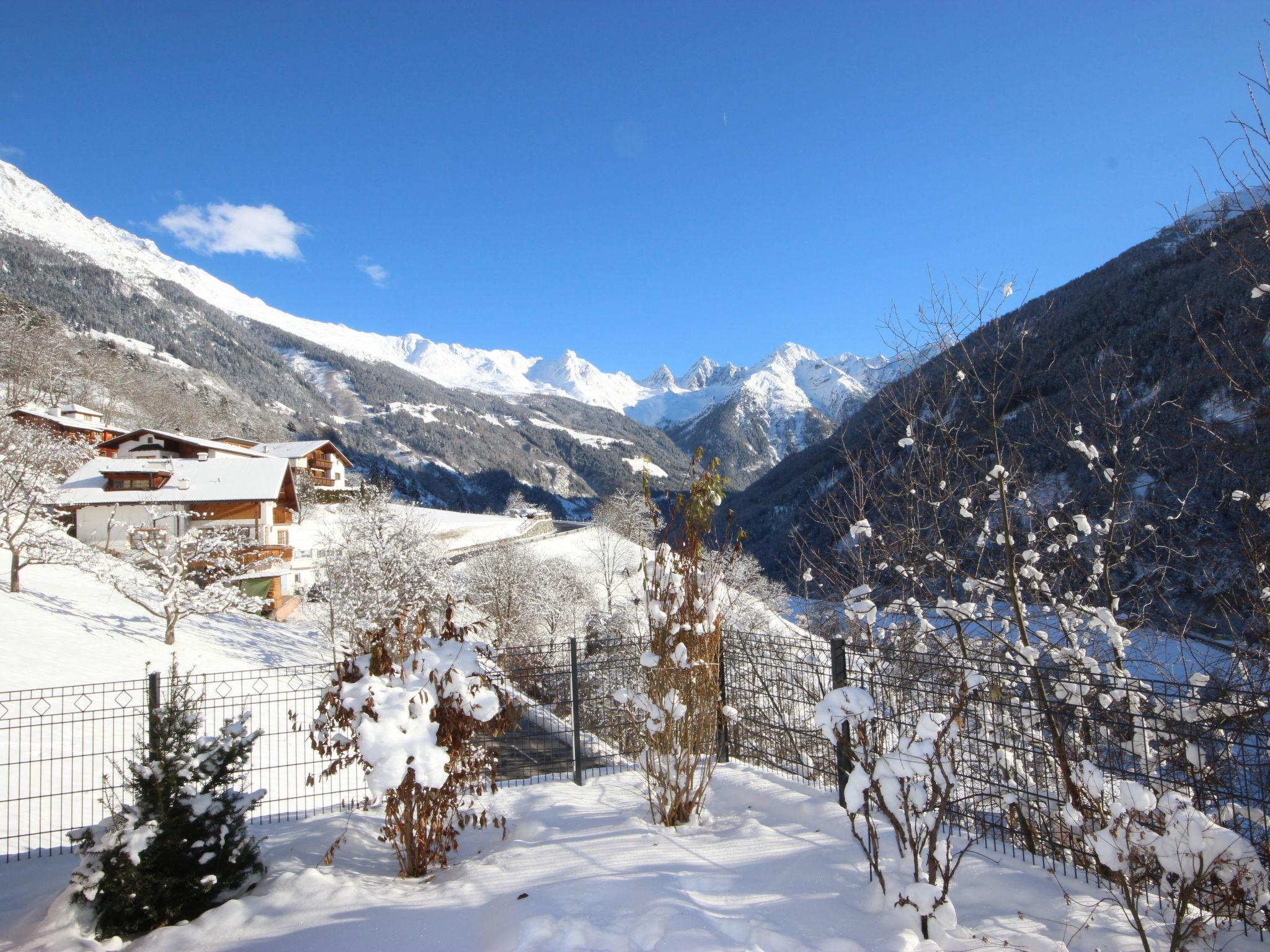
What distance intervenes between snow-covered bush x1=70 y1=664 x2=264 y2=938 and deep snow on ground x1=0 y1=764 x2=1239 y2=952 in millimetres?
182

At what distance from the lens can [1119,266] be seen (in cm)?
5522

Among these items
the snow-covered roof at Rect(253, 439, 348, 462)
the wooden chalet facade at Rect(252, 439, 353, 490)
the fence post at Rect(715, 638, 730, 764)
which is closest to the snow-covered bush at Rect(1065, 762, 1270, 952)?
the fence post at Rect(715, 638, 730, 764)

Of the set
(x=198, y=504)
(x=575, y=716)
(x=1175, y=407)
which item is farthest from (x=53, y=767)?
(x=198, y=504)

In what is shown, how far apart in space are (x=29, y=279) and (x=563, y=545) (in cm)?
12687

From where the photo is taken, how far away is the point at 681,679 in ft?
17.9

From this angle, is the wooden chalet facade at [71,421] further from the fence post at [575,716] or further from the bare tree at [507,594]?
the fence post at [575,716]

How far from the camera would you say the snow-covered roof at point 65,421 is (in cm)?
3881

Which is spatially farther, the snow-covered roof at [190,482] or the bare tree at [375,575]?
the snow-covered roof at [190,482]

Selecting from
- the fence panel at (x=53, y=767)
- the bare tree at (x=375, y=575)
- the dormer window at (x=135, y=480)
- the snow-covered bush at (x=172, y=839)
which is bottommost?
the fence panel at (x=53, y=767)

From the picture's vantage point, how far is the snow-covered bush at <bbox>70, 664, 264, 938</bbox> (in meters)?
3.96

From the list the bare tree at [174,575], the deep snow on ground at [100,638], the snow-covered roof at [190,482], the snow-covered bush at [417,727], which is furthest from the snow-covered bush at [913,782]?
the snow-covered roof at [190,482]

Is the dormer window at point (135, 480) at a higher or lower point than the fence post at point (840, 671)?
higher

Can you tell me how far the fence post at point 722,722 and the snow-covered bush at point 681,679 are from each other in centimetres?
29

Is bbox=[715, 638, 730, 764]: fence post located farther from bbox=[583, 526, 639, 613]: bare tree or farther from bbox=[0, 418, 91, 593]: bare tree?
bbox=[583, 526, 639, 613]: bare tree
